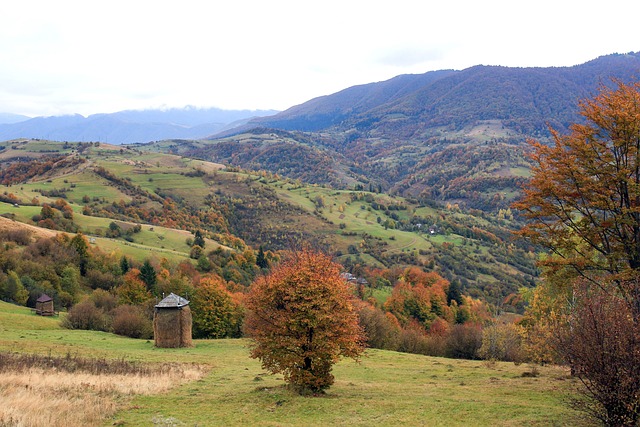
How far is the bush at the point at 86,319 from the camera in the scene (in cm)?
5491

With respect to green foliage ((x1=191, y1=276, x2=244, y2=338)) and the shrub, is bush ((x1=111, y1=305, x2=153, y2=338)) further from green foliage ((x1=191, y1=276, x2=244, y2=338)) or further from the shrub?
the shrub

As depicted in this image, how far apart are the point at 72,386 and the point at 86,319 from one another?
38086mm

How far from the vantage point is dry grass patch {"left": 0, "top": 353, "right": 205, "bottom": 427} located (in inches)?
626

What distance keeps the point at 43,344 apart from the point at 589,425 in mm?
38028

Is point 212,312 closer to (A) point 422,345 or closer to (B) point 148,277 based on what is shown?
(B) point 148,277

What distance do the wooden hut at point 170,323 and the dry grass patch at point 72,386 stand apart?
1514 centimetres

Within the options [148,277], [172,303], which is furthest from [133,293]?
[172,303]

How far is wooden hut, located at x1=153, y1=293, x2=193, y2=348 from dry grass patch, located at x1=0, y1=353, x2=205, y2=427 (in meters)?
15.1

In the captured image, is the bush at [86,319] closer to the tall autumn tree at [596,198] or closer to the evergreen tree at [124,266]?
the evergreen tree at [124,266]

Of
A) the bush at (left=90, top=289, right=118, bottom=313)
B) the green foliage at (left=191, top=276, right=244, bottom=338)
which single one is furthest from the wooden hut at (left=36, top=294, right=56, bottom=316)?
A: the green foliage at (left=191, top=276, right=244, bottom=338)

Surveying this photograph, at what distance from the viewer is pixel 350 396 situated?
24.1 m


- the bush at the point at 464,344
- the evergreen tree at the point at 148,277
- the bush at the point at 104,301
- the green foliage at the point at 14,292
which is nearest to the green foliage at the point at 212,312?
the bush at the point at 104,301

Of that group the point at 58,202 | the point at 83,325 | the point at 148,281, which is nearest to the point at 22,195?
the point at 58,202

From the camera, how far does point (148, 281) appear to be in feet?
250
